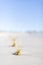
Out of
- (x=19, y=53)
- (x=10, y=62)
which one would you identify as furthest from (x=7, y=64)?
(x=19, y=53)

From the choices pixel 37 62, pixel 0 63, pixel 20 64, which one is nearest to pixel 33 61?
pixel 37 62

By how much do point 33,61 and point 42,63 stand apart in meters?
0.34

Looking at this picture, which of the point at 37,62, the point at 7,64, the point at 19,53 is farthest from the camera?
the point at 19,53

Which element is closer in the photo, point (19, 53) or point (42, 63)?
point (42, 63)

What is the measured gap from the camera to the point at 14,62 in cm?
588

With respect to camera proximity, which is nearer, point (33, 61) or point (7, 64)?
point (7, 64)

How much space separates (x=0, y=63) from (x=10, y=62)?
11.8 inches

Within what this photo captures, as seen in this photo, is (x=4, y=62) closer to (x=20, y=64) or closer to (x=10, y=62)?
(x=10, y=62)

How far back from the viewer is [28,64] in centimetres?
567

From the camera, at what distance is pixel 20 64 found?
563 cm

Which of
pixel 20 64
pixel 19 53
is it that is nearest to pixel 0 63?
pixel 20 64

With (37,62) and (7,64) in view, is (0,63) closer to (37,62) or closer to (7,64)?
(7,64)

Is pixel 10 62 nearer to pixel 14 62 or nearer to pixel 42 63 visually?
pixel 14 62

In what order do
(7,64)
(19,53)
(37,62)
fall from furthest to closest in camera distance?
(19,53)
(37,62)
(7,64)
